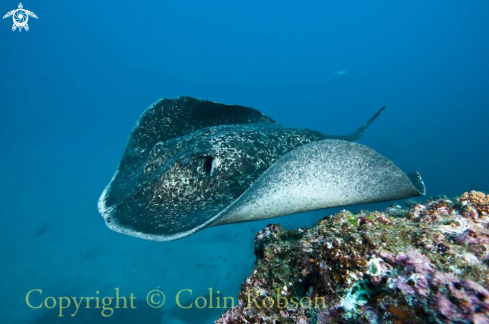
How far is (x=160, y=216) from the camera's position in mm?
2838

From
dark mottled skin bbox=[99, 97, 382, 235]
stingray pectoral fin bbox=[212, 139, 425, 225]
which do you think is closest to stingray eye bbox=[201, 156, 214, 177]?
dark mottled skin bbox=[99, 97, 382, 235]

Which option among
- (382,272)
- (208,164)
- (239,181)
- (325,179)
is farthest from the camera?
(208,164)

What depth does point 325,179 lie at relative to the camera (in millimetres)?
2668

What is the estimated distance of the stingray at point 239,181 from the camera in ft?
8.44

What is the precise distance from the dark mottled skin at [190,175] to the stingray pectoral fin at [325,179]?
48 cm

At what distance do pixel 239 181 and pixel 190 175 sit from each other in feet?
2.20

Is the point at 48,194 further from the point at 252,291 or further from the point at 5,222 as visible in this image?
the point at 252,291

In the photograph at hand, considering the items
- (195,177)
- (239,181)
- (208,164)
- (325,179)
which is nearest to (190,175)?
(195,177)

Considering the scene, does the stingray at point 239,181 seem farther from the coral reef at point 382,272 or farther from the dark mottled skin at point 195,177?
the coral reef at point 382,272

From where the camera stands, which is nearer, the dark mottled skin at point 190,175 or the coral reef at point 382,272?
the coral reef at point 382,272

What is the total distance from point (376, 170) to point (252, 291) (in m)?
1.74

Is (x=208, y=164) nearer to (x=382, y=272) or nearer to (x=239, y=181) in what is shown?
(x=239, y=181)

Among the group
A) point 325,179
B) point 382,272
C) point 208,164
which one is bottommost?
point 382,272

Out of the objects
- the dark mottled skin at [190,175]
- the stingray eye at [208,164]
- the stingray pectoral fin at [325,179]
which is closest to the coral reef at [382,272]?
the stingray pectoral fin at [325,179]
